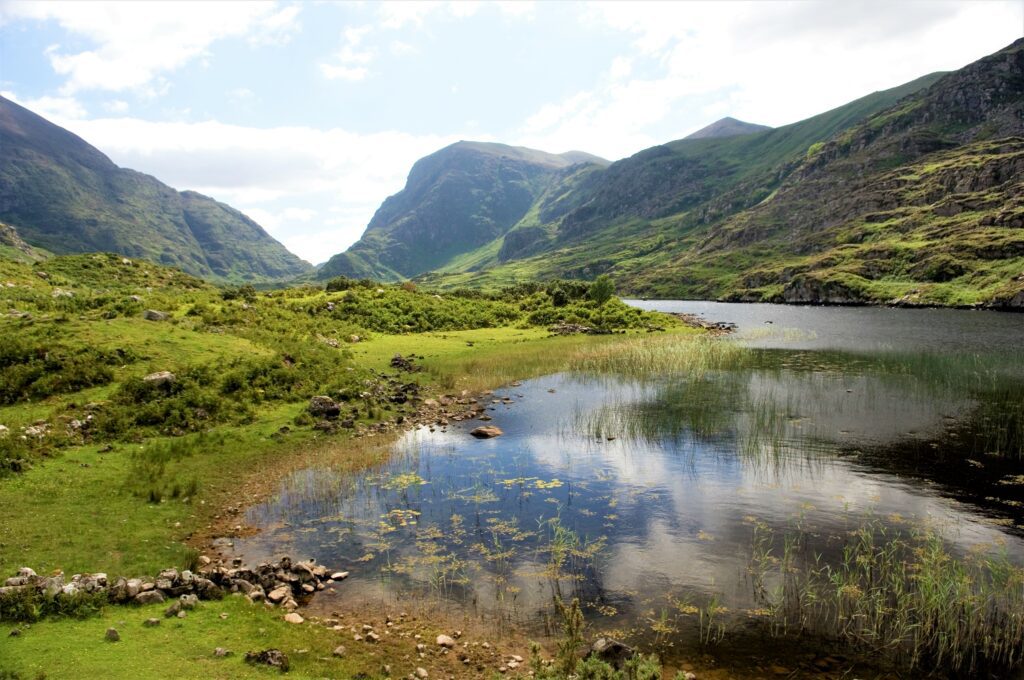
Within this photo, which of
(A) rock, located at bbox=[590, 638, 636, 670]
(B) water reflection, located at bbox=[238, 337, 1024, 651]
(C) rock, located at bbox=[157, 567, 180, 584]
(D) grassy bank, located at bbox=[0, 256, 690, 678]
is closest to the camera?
(A) rock, located at bbox=[590, 638, 636, 670]

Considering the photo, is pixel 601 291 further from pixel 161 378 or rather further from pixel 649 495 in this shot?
pixel 649 495

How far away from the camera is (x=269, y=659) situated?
11781 millimetres

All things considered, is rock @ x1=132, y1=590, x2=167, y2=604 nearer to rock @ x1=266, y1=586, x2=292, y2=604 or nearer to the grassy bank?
the grassy bank

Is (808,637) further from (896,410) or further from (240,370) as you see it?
(240,370)

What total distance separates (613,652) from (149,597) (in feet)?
40.5

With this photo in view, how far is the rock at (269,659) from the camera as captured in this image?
460 inches

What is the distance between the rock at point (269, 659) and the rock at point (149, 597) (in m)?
4.24

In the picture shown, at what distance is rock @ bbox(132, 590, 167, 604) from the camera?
14.0m

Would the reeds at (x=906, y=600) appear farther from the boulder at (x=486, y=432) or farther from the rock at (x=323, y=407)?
the rock at (x=323, y=407)

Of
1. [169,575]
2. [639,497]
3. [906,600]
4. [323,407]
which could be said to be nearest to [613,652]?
[906,600]

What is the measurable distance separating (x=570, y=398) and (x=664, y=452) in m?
14.6

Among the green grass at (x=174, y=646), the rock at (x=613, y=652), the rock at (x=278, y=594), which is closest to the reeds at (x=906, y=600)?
the rock at (x=613, y=652)

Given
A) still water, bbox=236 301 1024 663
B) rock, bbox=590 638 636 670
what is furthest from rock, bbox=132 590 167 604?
rock, bbox=590 638 636 670

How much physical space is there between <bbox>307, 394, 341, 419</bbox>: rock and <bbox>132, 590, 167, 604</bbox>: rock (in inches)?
791
